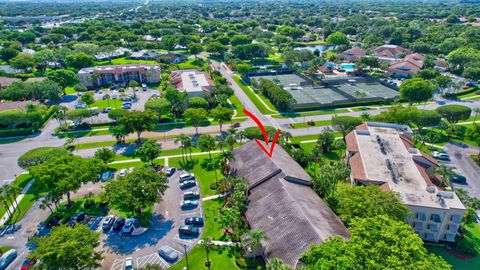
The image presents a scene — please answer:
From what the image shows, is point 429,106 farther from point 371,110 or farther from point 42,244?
point 42,244

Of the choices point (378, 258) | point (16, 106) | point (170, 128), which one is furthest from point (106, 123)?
point (378, 258)

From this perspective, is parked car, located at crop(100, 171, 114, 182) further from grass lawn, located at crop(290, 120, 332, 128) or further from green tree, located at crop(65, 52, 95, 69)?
green tree, located at crop(65, 52, 95, 69)

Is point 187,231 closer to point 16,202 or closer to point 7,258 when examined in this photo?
point 7,258

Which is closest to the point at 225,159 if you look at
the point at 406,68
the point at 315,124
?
the point at 315,124

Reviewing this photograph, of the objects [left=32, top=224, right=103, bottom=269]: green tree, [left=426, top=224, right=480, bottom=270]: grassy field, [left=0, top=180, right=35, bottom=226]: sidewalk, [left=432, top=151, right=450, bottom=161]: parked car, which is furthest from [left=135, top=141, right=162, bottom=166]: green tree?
[left=432, top=151, right=450, bottom=161]: parked car

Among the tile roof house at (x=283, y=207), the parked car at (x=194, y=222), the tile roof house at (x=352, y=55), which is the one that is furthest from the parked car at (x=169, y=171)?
the tile roof house at (x=352, y=55)
